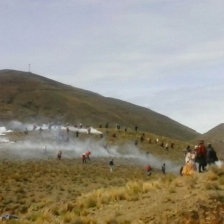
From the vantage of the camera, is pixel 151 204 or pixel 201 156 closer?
pixel 151 204

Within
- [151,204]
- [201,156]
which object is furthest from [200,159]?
[151,204]

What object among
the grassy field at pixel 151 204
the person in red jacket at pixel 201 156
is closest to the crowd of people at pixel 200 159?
the person in red jacket at pixel 201 156

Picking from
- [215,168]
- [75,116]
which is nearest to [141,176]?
[215,168]

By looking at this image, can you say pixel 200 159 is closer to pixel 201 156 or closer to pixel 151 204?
pixel 201 156

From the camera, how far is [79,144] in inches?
2891

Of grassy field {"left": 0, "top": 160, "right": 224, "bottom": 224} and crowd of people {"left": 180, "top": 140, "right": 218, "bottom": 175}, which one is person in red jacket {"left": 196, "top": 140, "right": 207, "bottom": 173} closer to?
crowd of people {"left": 180, "top": 140, "right": 218, "bottom": 175}

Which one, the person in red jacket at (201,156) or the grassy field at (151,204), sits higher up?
the person in red jacket at (201,156)

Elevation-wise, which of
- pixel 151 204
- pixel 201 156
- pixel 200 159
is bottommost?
pixel 151 204

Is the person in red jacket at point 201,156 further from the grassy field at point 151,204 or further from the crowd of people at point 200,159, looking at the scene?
the grassy field at point 151,204

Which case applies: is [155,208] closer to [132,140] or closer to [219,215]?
[219,215]

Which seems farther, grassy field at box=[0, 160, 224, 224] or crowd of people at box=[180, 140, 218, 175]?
crowd of people at box=[180, 140, 218, 175]

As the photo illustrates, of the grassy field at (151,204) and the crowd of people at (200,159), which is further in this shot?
the crowd of people at (200,159)

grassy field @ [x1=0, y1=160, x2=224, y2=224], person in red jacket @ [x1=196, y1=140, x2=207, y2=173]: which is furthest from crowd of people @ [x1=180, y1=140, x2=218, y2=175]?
grassy field @ [x1=0, y1=160, x2=224, y2=224]

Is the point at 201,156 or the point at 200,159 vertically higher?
the point at 201,156
